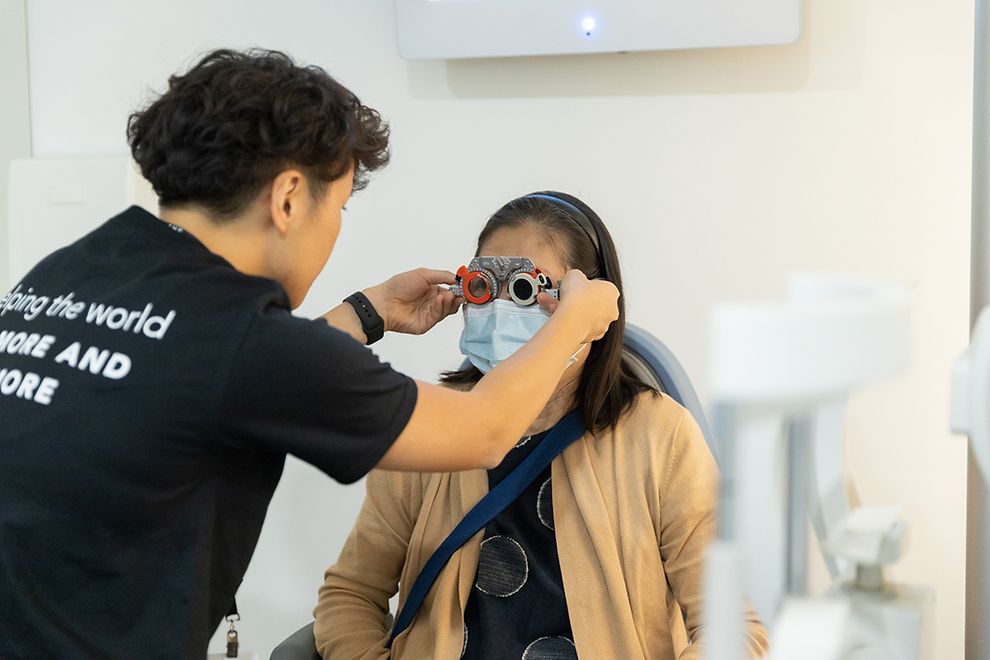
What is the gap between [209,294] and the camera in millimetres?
1113

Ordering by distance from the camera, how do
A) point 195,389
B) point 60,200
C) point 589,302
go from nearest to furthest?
point 195,389
point 589,302
point 60,200

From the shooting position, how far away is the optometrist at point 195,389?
109 cm

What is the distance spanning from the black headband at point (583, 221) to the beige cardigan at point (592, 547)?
0.22 m

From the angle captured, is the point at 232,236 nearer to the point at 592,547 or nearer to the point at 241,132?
the point at 241,132

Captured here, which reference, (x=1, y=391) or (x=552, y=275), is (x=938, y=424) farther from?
(x=1, y=391)


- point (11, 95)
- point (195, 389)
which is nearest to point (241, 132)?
point (195, 389)

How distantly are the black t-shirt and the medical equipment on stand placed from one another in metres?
0.53

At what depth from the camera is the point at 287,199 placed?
1218 millimetres

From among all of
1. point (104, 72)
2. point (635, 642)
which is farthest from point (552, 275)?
point (104, 72)

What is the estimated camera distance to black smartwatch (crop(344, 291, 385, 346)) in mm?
1664

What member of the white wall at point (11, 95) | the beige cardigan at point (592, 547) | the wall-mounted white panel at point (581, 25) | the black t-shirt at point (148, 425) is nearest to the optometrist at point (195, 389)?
the black t-shirt at point (148, 425)

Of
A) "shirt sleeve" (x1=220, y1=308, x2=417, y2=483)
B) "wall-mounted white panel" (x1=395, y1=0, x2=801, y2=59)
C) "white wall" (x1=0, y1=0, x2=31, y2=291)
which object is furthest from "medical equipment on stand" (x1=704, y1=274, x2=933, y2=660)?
"white wall" (x1=0, y1=0, x2=31, y2=291)

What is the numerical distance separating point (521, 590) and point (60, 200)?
4.39 feet

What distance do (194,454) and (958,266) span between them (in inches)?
51.7
